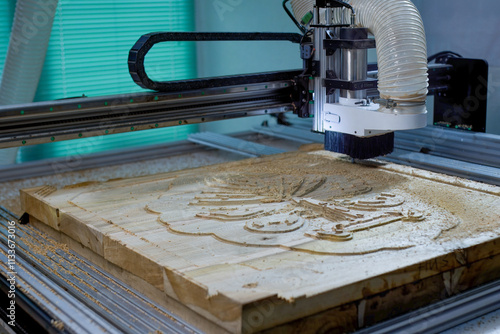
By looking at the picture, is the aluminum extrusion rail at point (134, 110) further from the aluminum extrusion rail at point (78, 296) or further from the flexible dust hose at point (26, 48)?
the flexible dust hose at point (26, 48)

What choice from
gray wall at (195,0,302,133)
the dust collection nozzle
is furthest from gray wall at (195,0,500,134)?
the dust collection nozzle

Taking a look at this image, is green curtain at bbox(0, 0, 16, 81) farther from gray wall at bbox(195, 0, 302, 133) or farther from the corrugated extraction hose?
gray wall at bbox(195, 0, 302, 133)

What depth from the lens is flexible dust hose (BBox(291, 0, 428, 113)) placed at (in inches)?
75.1

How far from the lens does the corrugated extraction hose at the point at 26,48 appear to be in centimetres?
348

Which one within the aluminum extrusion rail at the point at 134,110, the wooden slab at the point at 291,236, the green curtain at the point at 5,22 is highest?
the green curtain at the point at 5,22

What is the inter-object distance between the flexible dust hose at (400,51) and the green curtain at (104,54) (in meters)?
3.07

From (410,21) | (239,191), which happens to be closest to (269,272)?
(239,191)

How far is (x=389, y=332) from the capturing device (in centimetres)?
131

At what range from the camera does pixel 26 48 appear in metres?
3.55

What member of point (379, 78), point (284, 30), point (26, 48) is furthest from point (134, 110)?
point (284, 30)

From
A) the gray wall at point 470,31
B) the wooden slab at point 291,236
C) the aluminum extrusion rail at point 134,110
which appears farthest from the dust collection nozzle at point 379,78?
the gray wall at point 470,31

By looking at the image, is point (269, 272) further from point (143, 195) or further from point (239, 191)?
point (143, 195)

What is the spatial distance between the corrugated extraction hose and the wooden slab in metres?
1.68

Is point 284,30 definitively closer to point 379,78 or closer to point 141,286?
point 379,78
